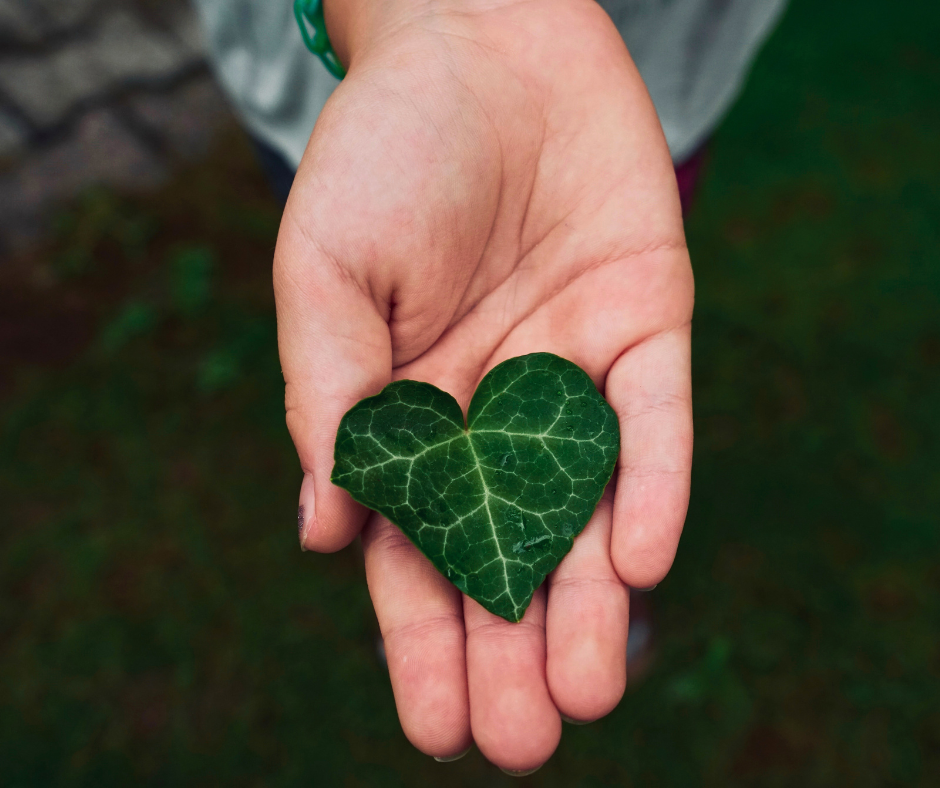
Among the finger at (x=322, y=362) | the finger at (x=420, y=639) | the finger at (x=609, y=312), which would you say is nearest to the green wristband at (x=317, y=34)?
the finger at (x=322, y=362)

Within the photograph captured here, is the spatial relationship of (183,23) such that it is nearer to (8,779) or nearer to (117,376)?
(117,376)

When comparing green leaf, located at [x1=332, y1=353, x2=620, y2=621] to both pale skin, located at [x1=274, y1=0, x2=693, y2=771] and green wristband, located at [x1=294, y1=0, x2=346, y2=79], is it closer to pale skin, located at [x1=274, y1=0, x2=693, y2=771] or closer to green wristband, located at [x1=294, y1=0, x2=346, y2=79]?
pale skin, located at [x1=274, y1=0, x2=693, y2=771]

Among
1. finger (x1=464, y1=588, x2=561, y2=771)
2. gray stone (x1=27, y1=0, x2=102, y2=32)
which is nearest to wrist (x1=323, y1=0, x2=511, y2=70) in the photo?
finger (x1=464, y1=588, x2=561, y2=771)

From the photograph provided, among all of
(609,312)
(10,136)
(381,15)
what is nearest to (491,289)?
(609,312)

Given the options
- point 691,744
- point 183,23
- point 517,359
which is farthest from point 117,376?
point 691,744

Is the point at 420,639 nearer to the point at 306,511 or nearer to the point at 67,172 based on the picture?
the point at 306,511

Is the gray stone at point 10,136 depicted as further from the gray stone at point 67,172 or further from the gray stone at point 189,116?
the gray stone at point 189,116

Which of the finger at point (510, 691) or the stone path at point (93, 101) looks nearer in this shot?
the finger at point (510, 691)
